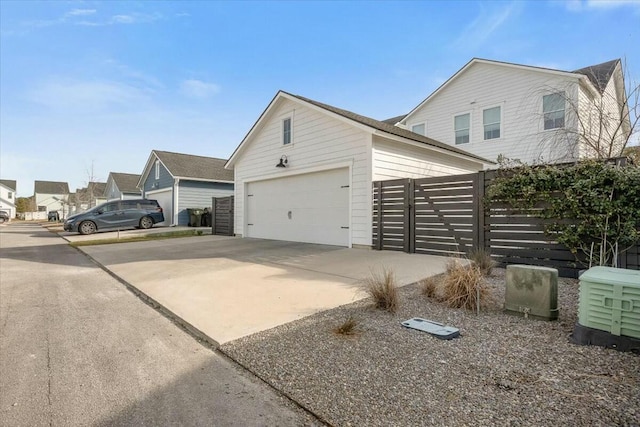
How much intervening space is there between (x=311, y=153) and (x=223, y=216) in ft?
20.5

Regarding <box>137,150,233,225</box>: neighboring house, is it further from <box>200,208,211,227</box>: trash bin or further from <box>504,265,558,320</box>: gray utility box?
<box>504,265,558,320</box>: gray utility box

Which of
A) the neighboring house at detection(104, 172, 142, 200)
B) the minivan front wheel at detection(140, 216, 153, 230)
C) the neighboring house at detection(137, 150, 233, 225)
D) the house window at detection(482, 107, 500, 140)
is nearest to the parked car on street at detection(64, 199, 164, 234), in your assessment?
the minivan front wheel at detection(140, 216, 153, 230)

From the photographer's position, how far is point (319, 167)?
9.91 meters

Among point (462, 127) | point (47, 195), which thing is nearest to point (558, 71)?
point (462, 127)

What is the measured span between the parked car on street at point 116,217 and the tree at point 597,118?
1899 cm

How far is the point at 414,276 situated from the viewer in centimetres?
550

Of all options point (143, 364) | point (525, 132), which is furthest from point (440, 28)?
point (143, 364)

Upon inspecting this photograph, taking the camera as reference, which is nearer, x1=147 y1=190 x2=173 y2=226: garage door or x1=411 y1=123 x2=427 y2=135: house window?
x1=411 y1=123 x2=427 y2=135: house window

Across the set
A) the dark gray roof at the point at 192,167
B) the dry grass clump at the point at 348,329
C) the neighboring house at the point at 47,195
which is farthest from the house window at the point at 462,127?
the neighboring house at the point at 47,195

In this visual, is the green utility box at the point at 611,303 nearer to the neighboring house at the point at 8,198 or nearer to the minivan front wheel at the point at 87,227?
the minivan front wheel at the point at 87,227

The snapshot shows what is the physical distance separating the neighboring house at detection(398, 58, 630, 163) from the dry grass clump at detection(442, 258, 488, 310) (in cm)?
895

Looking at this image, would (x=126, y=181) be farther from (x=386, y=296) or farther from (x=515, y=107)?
(x=386, y=296)

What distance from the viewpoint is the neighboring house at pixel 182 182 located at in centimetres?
1998

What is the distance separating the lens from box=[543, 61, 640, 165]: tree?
7637mm
